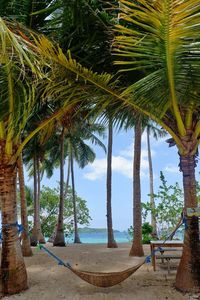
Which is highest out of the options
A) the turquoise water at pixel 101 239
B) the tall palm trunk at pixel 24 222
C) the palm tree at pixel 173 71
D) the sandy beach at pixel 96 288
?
the palm tree at pixel 173 71

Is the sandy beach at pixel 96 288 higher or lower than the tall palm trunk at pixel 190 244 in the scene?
lower

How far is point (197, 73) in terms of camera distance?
3408 millimetres

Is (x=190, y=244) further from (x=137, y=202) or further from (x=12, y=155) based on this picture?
(x=137, y=202)

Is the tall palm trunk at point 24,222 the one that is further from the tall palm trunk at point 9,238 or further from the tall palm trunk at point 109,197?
the tall palm trunk at point 9,238

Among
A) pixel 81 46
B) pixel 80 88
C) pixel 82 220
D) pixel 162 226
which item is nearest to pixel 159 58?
pixel 80 88

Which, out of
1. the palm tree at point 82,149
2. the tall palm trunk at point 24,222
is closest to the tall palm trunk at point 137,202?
the tall palm trunk at point 24,222

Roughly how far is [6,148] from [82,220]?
18950 millimetres

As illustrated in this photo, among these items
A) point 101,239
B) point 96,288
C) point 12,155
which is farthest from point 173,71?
point 101,239

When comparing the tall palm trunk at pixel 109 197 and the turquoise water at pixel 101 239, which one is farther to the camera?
the turquoise water at pixel 101 239

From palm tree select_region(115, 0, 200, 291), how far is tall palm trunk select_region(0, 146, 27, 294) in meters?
2.38

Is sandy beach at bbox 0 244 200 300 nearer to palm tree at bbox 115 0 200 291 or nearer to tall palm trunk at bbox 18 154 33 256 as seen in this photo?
palm tree at bbox 115 0 200 291

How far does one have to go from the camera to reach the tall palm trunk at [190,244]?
14.8 feet

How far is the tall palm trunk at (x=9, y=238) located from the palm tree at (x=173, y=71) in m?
2.38

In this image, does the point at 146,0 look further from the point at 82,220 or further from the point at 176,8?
the point at 82,220
